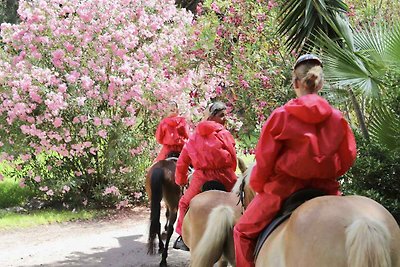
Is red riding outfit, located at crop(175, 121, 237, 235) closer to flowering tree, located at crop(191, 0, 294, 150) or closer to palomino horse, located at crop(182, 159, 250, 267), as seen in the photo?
palomino horse, located at crop(182, 159, 250, 267)

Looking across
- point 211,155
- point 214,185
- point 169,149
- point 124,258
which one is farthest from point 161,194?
point 211,155

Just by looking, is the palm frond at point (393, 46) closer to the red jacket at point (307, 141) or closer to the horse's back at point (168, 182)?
the red jacket at point (307, 141)

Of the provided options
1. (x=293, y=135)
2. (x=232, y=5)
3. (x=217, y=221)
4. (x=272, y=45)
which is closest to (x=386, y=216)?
(x=293, y=135)

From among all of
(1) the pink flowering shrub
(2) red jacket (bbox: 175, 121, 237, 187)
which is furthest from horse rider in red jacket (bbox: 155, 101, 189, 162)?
(1) the pink flowering shrub

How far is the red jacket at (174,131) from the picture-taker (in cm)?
773

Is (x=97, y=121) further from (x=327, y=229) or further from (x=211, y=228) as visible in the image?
(x=327, y=229)

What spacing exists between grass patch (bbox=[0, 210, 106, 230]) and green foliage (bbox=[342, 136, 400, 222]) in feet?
20.5

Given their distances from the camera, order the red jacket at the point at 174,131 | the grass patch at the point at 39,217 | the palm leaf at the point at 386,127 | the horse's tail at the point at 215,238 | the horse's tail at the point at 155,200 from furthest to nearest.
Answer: the grass patch at the point at 39,217 → the red jacket at the point at 174,131 → the horse's tail at the point at 155,200 → the palm leaf at the point at 386,127 → the horse's tail at the point at 215,238

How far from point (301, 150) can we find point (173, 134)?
4.93 m

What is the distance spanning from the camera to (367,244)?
7.63ft

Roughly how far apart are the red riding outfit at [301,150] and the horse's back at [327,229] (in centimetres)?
30

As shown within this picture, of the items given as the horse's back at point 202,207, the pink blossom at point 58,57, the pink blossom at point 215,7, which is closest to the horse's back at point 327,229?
the horse's back at point 202,207

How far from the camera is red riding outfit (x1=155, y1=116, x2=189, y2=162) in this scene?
25.4ft

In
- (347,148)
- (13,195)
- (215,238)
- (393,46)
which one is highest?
(393,46)
